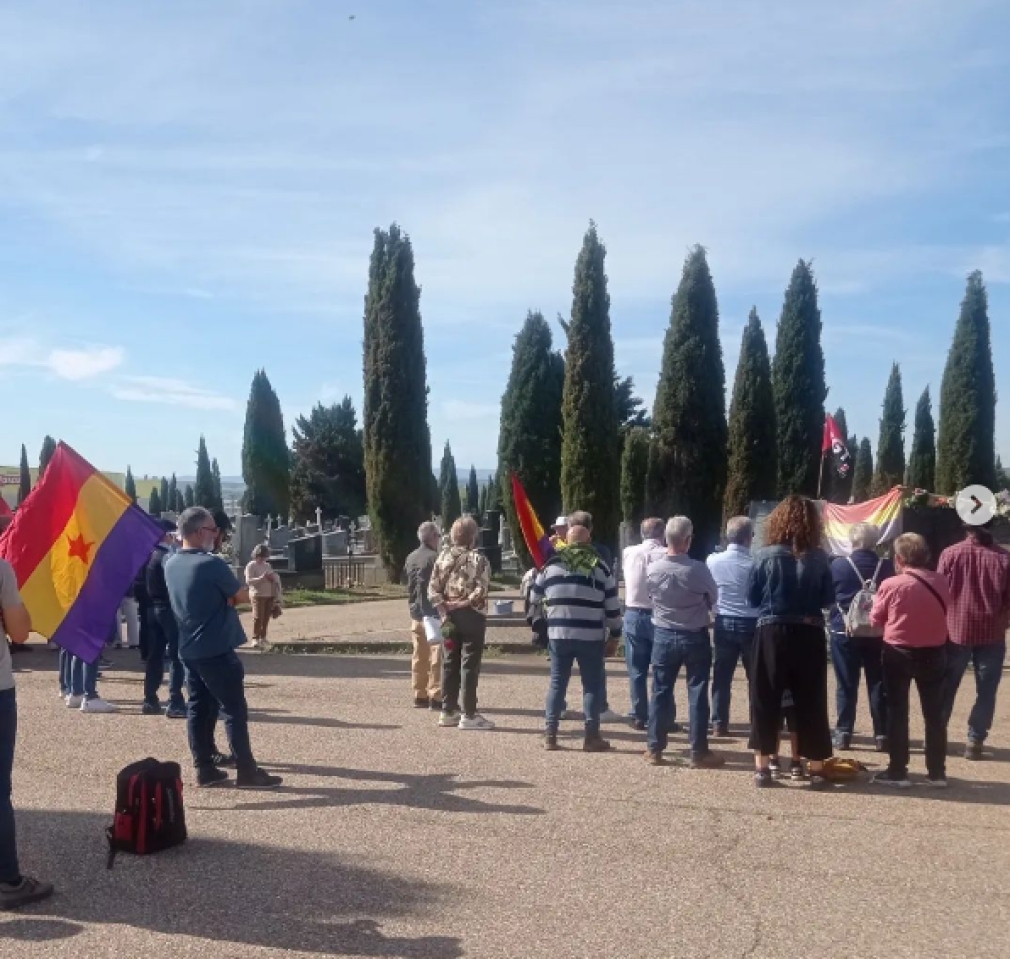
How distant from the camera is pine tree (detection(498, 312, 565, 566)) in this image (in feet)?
114

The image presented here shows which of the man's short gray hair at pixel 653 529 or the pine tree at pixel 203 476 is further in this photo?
the pine tree at pixel 203 476

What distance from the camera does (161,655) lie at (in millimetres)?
10539

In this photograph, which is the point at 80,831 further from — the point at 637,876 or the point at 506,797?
the point at 637,876

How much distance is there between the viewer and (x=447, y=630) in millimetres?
9523

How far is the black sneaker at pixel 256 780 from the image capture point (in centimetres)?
747

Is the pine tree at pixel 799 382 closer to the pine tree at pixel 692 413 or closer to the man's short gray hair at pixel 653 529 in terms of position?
the pine tree at pixel 692 413

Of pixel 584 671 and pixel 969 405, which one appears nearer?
pixel 584 671

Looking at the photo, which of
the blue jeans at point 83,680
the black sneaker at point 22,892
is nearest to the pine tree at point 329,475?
the blue jeans at point 83,680

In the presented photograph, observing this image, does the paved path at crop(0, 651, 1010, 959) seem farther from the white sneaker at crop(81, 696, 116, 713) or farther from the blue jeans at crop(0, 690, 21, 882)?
the white sneaker at crop(81, 696, 116, 713)

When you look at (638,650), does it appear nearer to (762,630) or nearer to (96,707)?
(762,630)

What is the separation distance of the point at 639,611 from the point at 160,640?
4435mm

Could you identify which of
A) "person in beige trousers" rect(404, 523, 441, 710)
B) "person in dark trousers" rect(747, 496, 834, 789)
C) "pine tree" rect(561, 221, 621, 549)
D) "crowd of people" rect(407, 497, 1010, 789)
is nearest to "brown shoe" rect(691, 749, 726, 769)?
"crowd of people" rect(407, 497, 1010, 789)

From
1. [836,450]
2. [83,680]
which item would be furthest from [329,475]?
[83,680]

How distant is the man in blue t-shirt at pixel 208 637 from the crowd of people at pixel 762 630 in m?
2.40
